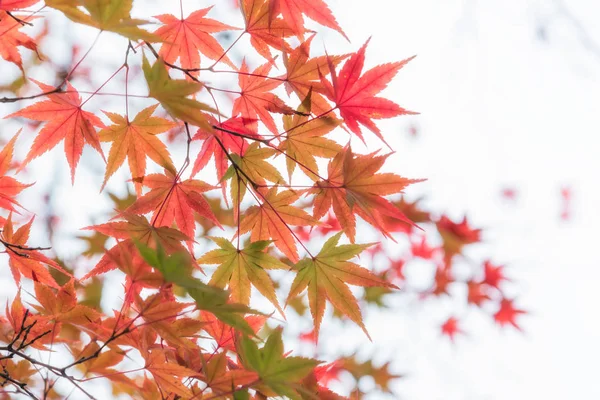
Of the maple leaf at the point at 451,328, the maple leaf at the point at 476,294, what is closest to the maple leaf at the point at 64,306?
the maple leaf at the point at 476,294

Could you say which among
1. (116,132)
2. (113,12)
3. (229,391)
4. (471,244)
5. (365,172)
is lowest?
(229,391)

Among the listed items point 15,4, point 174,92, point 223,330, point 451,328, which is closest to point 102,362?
point 223,330

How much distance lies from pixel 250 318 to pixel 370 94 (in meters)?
0.55

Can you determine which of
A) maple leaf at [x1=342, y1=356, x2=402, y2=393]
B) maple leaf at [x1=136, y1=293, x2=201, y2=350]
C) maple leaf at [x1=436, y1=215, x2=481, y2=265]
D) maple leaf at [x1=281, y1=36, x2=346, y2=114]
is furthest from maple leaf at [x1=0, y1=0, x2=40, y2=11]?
maple leaf at [x1=436, y1=215, x2=481, y2=265]

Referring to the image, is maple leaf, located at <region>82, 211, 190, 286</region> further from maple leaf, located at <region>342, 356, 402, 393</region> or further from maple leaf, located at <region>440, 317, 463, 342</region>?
maple leaf, located at <region>440, 317, 463, 342</region>

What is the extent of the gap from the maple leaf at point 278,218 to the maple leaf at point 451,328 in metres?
3.58

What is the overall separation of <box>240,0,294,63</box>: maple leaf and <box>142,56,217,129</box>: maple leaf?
0.38m

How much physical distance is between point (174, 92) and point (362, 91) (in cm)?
41

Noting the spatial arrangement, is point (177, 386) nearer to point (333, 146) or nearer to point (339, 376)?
point (333, 146)

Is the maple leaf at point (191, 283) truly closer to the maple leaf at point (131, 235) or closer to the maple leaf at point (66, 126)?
the maple leaf at point (131, 235)

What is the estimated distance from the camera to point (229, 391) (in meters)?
0.82

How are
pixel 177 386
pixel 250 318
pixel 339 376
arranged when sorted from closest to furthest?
pixel 177 386 → pixel 250 318 → pixel 339 376

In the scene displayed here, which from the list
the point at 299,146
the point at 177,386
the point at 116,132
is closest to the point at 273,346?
the point at 177,386

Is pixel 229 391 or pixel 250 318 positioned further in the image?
pixel 250 318
